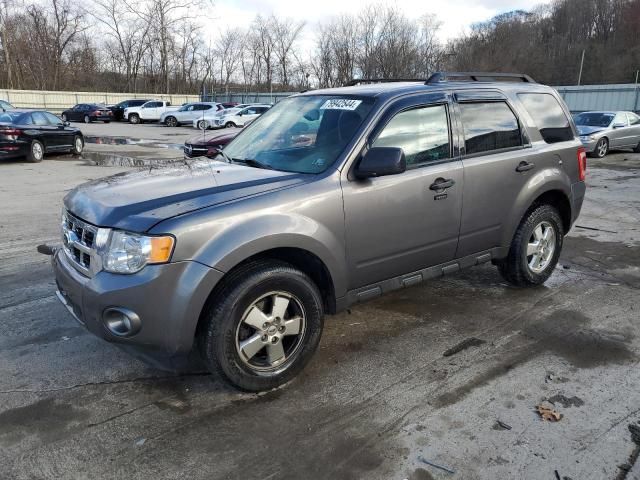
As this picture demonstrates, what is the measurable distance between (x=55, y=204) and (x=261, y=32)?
63773 mm

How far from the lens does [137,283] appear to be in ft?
9.41

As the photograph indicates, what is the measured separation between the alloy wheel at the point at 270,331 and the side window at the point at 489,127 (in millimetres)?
2018

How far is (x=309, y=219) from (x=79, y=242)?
140 centimetres

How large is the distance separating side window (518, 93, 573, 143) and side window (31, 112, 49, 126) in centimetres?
1528

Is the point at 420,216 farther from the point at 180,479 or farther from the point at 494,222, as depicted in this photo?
the point at 180,479

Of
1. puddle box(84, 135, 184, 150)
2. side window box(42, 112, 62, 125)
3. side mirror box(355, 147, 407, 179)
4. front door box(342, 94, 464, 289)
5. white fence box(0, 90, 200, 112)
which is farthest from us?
white fence box(0, 90, 200, 112)

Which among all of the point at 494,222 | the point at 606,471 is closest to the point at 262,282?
the point at 606,471

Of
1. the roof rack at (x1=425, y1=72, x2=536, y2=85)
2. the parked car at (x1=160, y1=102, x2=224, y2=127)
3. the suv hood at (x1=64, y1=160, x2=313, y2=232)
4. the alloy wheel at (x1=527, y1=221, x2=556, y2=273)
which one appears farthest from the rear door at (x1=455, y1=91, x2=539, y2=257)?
the parked car at (x1=160, y1=102, x2=224, y2=127)

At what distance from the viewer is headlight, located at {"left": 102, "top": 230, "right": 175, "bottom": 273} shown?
2.87 m

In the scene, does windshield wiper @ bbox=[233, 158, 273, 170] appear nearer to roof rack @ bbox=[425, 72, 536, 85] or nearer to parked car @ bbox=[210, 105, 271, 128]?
roof rack @ bbox=[425, 72, 536, 85]

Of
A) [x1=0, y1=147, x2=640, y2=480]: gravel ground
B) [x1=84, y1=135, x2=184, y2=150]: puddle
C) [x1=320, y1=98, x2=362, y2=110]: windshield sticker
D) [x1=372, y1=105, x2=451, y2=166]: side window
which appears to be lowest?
[x1=0, y1=147, x2=640, y2=480]: gravel ground

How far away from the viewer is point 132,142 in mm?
23484

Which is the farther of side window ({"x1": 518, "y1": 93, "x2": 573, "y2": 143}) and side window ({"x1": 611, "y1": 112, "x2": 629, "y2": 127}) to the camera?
side window ({"x1": 611, "y1": 112, "x2": 629, "y2": 127})

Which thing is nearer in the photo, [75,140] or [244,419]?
[244,419]
